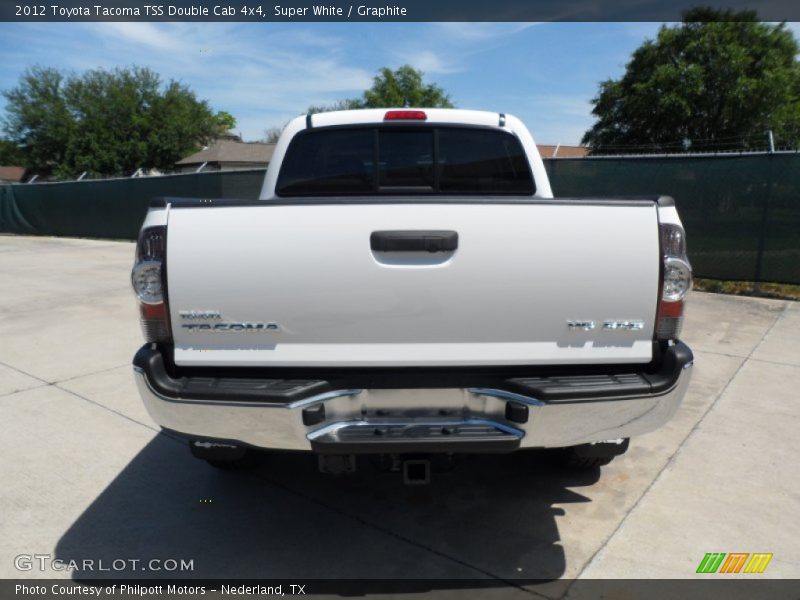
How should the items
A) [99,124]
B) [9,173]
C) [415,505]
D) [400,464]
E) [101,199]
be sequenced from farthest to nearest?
[9,173], [99,124], [101,199], [415,505], [400,464]

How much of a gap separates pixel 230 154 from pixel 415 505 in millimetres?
49503

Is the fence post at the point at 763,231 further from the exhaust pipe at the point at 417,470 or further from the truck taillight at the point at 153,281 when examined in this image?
the truck taillight at the point at 153,281

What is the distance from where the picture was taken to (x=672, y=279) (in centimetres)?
230

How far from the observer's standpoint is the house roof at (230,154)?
4572 centimetres

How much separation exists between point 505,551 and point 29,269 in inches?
505

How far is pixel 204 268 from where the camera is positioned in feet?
7.47

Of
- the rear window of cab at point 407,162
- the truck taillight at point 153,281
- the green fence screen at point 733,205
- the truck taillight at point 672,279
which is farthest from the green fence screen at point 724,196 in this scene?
the truck taillight at point 153,281

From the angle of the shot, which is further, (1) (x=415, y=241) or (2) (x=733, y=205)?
(2) (x=733, y=205)

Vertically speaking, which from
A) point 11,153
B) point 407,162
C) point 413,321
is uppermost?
point 11,153

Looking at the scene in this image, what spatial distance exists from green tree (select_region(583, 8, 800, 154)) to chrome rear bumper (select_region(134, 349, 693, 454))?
894 inches

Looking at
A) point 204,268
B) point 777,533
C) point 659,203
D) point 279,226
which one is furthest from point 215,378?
point 777,533

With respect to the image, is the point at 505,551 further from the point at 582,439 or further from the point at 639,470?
the point at 639,470

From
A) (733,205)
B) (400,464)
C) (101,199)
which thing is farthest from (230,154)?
(400,464)

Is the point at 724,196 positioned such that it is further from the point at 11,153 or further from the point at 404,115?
the point at 11,153
